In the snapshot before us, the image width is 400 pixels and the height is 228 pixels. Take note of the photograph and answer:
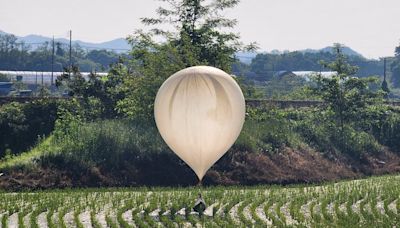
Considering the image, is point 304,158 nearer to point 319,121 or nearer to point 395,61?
point 319,121

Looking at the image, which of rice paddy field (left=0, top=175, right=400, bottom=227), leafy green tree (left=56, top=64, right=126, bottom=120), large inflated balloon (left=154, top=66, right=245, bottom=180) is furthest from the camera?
leafy green tree (left=56, top=64, right=126, bottom=120)

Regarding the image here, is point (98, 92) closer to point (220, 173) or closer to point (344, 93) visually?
point (220, 173)

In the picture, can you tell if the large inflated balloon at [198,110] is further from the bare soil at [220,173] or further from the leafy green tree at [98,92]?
the leafy green tree at [98,92]

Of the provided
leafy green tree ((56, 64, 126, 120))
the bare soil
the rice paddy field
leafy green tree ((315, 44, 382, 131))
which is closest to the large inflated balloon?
the rice paddy field

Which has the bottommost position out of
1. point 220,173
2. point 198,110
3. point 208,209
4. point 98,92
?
point 220,173

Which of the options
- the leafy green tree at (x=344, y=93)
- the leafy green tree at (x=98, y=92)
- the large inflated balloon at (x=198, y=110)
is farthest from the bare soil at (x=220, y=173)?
the leafy green tree at (x=98, y=92)

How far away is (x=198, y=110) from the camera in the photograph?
19.0 meters

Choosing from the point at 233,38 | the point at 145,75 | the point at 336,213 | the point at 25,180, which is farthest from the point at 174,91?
the point at 233,38

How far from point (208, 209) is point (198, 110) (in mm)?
3326

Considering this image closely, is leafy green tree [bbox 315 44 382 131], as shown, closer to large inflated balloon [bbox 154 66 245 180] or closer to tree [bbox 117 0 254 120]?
tree [bbox 117 0 254 120]

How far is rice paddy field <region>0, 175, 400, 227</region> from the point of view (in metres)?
18.4

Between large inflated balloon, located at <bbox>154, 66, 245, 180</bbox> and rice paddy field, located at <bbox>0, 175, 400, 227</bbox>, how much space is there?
6.70ft

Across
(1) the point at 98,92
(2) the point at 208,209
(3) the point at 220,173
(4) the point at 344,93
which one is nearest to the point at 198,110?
(2) the point at 208,209

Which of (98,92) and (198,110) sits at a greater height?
(198,110)
